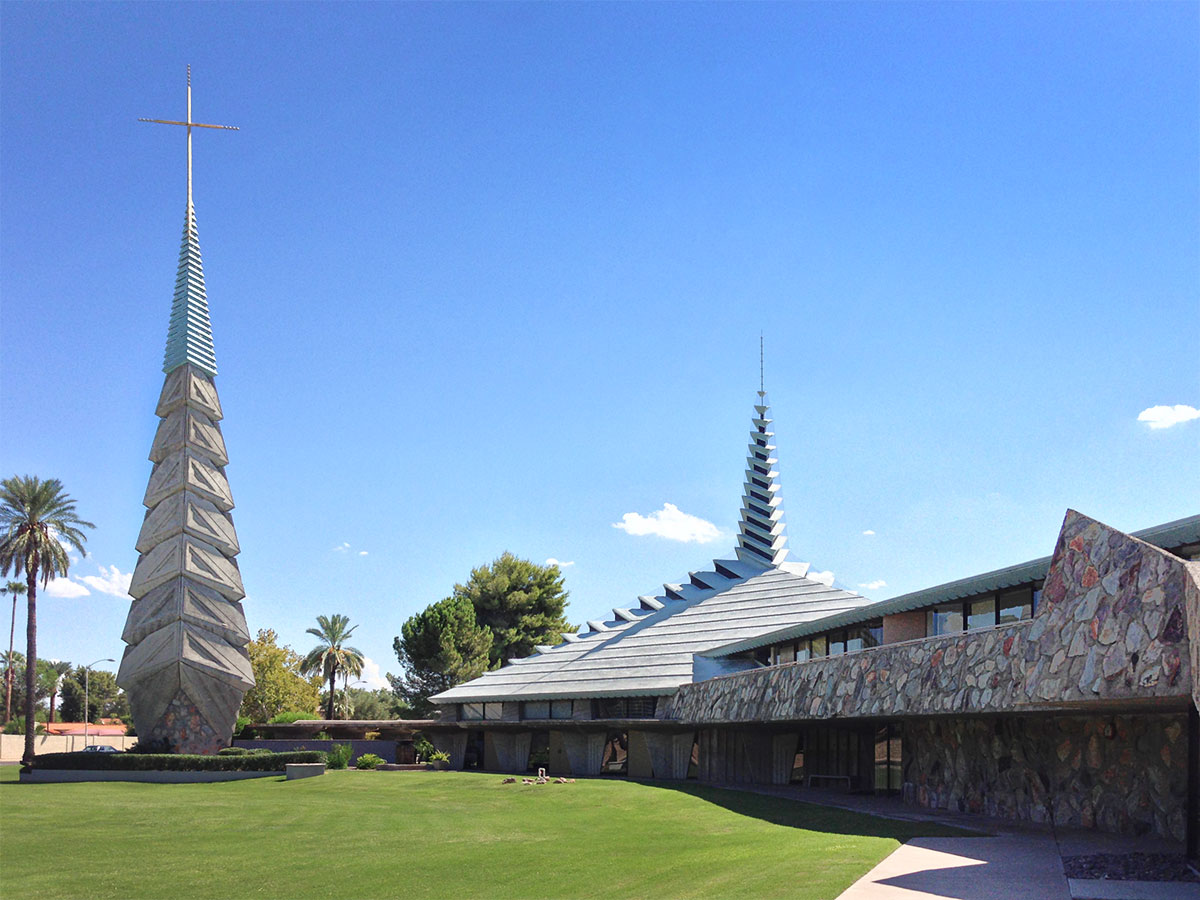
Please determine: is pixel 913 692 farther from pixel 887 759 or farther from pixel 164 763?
pixel 164 763

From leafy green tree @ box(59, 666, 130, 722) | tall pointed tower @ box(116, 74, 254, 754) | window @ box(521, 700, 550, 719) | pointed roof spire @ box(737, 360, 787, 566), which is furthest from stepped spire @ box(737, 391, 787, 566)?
leafy green tree @ box(59, 666, 130, 722)

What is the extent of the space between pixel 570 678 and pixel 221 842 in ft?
99.2

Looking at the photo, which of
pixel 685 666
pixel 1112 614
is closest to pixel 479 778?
pixel 685 666

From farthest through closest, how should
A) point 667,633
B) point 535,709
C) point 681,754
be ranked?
point 667,633, point 535,709, point 681,754

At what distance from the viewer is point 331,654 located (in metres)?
91.8

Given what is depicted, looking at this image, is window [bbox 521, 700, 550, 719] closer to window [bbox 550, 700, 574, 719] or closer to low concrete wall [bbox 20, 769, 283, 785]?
window [bbox 550, 700, 574, 719]

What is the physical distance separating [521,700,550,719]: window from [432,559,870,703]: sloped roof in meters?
0.77

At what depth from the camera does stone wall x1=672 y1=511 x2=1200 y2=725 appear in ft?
47.4

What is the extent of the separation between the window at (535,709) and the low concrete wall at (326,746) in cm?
949

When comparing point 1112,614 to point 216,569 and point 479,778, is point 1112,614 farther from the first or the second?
point 216,569

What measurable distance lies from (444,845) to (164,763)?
2780 centimetres

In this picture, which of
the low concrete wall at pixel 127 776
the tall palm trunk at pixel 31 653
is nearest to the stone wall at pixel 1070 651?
the low concrete wall at pixel 127 776

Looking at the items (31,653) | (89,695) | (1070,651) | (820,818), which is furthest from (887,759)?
(89,695)

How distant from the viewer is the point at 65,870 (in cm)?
2012
